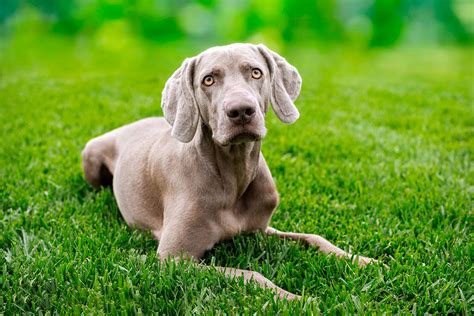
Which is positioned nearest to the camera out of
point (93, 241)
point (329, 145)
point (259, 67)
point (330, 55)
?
point (259, 67)

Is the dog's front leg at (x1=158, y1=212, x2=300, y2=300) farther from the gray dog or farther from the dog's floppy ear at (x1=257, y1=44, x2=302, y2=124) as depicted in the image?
the dog's floppy ear at (x1=257, y1=44, x2=302, y2=124)

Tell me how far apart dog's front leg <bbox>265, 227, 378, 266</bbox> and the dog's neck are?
0.51 m

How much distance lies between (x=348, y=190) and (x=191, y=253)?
1.79 m

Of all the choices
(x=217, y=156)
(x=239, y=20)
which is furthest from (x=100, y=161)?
(x=239, y=20)

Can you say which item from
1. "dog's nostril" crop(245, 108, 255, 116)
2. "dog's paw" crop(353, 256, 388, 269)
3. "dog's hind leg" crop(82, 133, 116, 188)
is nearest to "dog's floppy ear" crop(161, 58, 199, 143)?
"dog's nostril" crop(245, 108, 255, 116)

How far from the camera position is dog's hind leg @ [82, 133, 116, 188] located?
469 cm

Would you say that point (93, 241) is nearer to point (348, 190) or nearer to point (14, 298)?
point (14, 298)

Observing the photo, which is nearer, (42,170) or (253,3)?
(42,170)

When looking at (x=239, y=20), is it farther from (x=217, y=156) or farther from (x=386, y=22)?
(x=217, y=156)

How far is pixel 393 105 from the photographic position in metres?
7.41

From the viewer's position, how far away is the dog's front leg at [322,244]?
131 inches

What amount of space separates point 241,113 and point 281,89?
22.1 inches

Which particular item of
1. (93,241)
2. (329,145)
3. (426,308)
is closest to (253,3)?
(329,145)

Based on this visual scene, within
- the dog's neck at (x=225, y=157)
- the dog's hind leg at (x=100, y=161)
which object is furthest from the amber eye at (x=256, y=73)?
the dog's hind leg at (x=100, y=161)
